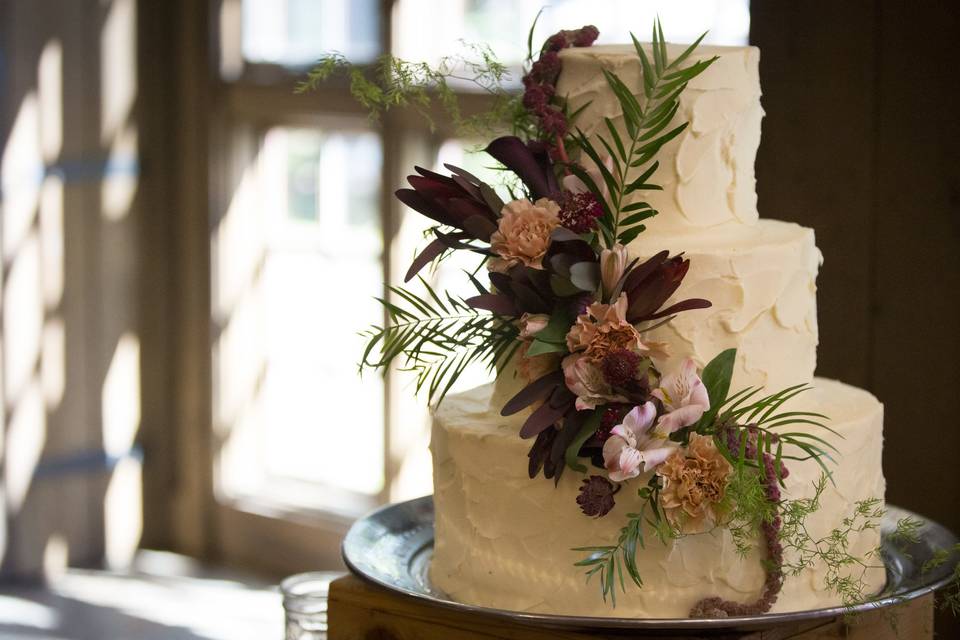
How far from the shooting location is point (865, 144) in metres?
2.31

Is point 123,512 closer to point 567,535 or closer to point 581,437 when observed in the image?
point 567,535

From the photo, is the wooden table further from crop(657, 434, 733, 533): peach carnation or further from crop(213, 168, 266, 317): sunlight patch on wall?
crop(213, 168, 266, 317): sunlight patch on wall

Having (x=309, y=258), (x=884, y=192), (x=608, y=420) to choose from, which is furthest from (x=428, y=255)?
(x=309, y=258)

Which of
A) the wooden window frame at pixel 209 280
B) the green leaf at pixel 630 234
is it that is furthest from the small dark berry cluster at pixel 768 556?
the wooden window frame at pixel 209 280

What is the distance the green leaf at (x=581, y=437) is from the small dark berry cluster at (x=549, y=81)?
34cm

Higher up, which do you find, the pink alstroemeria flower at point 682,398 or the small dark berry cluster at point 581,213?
the small dark berry cluster at point 581,213

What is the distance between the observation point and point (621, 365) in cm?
131

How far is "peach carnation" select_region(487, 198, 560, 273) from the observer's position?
4.45ft

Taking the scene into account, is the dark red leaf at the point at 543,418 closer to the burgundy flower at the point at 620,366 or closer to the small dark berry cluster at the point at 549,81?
the burgundy flower at the point at 620,366

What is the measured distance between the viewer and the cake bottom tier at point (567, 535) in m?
1.39

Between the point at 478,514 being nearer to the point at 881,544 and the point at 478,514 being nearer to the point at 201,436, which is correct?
the point at 881,544

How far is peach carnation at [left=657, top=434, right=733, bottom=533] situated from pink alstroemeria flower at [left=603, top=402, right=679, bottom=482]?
2 centimetres

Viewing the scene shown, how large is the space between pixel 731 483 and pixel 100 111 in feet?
9.37

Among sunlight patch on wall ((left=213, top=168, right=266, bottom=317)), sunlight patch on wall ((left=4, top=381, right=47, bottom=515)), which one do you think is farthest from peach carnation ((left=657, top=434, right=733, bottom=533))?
sunlight patch on wall ((left=4, top=381, right=47, bottom=515))
